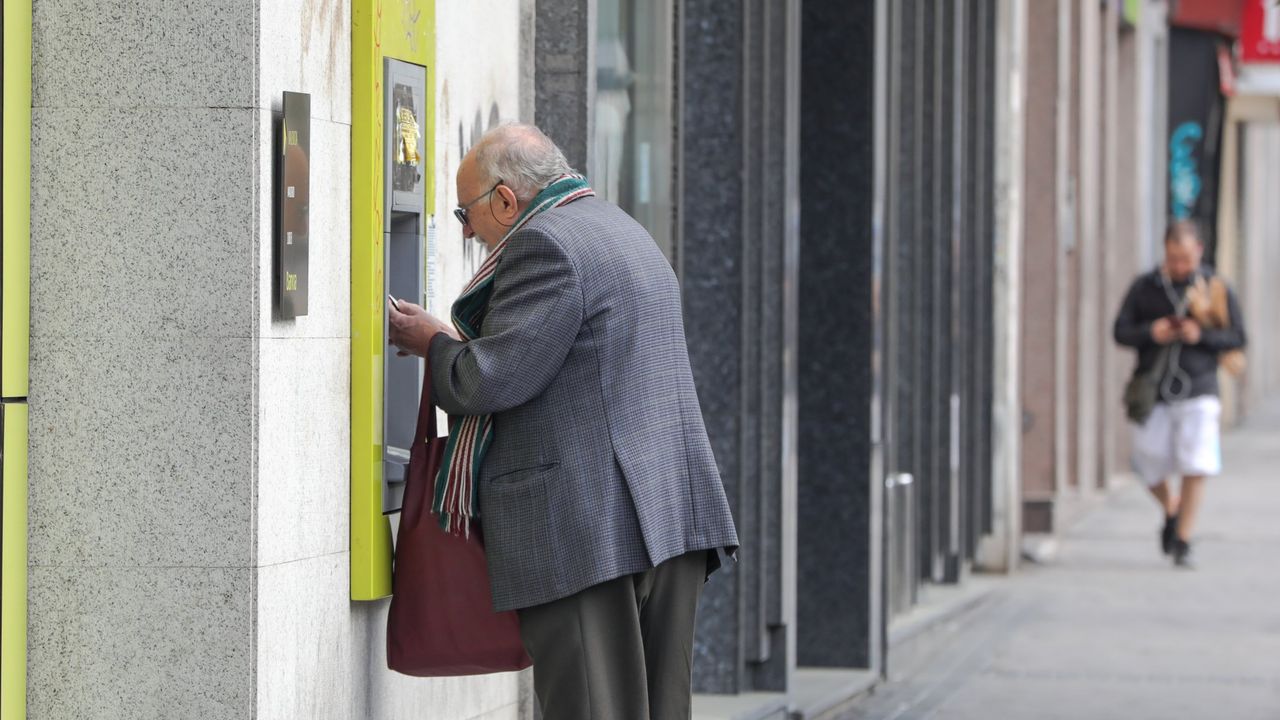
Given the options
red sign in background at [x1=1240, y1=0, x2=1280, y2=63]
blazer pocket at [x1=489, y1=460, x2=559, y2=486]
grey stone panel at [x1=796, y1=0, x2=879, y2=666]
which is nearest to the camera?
blazer pocket at [x1=489, y1=460, x2=559, y2=486]

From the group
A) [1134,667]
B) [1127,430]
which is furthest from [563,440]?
[1127,430]

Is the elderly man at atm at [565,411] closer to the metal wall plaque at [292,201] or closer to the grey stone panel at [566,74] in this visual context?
the metal wall plaque at [292,201]

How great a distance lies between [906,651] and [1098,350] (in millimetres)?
9969

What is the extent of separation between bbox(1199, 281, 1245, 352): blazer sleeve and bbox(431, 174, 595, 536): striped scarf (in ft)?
28.8

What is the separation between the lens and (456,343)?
4.26 m

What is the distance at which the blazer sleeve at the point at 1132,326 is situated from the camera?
12.6 meters

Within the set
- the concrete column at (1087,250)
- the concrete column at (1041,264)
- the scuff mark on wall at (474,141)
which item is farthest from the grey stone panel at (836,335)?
the concrete column at (1087,250)

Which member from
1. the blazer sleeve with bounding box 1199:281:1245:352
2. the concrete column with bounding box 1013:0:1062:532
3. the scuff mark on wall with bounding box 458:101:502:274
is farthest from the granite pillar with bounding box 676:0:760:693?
the concrete column with bounding box 1013:0:1062:532

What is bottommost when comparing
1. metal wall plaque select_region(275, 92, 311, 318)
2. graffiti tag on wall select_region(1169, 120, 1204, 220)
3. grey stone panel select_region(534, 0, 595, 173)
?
metal wall plaque select_region(275, 92, 311, 318)

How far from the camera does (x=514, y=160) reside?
4.28 m

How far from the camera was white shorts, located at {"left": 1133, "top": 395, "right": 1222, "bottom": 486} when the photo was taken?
→ 40.7ft

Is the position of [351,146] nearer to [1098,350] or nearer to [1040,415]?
[1040,415]

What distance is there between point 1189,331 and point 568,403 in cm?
881

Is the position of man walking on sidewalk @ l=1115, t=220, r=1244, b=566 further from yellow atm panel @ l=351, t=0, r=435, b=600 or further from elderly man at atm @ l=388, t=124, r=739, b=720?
elderly man at atm @ l=388, t=124, r=739, b=720
